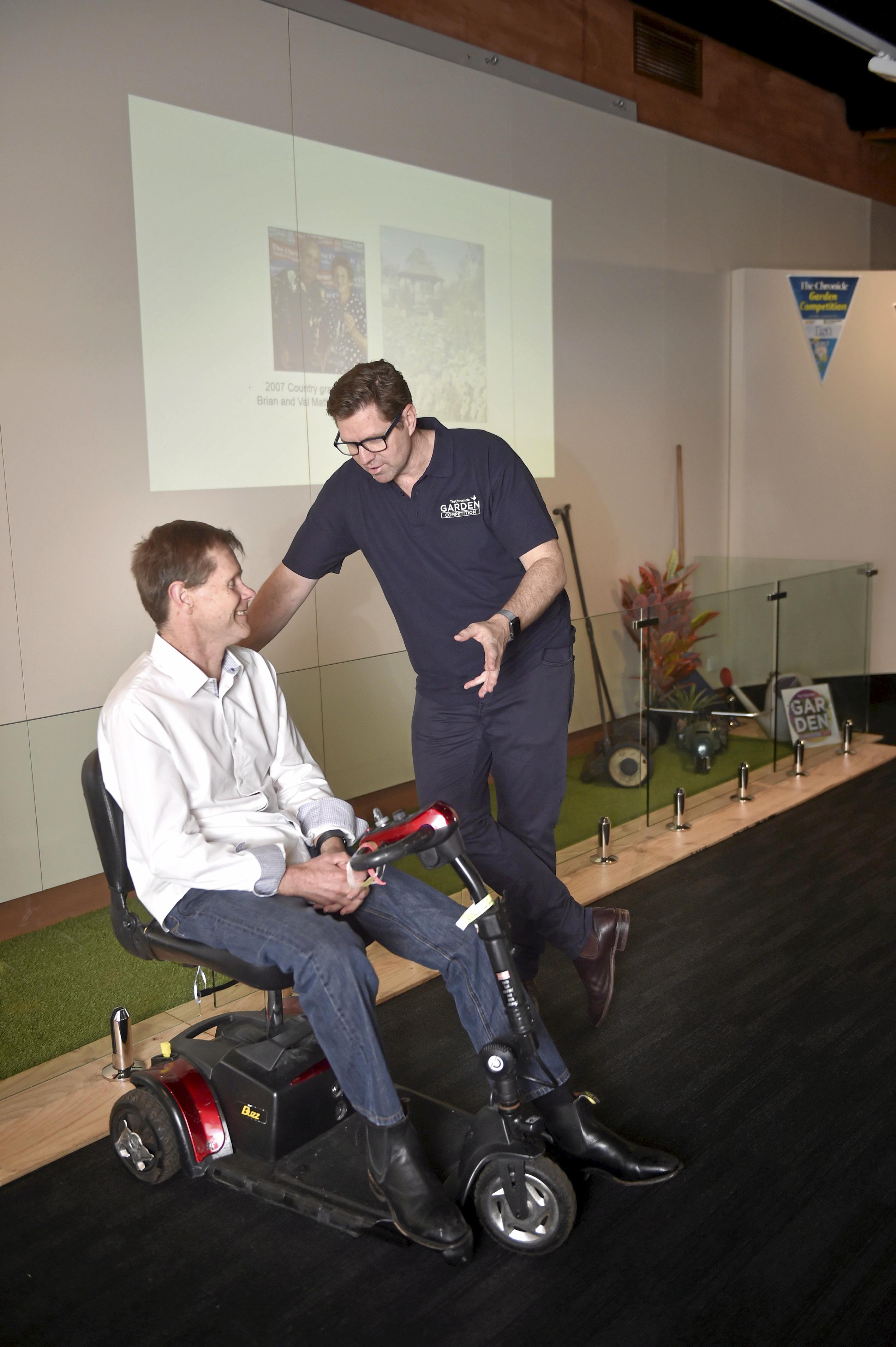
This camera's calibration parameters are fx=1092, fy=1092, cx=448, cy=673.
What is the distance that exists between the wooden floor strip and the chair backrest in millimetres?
558

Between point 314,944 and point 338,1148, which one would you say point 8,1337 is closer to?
point 338,1148

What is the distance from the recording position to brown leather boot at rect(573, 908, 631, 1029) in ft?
8.74

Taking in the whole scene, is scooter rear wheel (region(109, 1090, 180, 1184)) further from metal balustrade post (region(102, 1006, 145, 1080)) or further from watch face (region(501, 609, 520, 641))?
watch face (region(501, 609, 520, 641))

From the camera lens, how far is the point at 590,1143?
6.58 ft

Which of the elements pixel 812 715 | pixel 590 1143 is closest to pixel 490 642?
pixel 590 1143

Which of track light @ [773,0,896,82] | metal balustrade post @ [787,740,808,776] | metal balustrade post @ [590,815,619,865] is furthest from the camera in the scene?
metal balustrade post @ [787,740,808,776]

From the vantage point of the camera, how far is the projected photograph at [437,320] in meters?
4.26

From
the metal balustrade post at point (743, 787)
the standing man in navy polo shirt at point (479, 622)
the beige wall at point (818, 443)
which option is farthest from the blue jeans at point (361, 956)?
the beige wall at point (818, 443)

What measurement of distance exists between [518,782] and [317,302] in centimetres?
223

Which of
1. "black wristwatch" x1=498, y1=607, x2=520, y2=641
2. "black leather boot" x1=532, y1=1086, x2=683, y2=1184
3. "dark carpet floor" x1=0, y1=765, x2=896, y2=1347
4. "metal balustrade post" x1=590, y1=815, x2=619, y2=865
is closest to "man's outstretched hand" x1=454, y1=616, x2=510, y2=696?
"black wristwatch" x1=498, y1=607, x2=520, y2=641

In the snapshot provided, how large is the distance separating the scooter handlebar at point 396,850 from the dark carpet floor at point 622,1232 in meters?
0.74

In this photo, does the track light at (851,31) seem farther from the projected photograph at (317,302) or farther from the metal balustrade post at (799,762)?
the metal balustrade post at (799,762)

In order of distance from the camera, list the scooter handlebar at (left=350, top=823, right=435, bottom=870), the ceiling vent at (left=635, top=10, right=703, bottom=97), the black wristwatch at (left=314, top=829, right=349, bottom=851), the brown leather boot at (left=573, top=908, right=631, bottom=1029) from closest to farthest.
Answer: the scooter handlebar at (left=350, top=823, right=435, bottom=870), the black wristwatch at (left=314, top=829, right=349, bottom=851), the brown leather boot at (left=573, top=908, right=631, bottom=1029), the ceiling vent at (left=635, top=10, right=703, bottom=97)

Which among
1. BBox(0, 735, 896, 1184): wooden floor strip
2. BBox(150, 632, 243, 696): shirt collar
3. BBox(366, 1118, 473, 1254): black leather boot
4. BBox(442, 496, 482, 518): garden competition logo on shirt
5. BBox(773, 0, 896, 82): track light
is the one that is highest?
BBox(773, 0, 896, 82): track light
